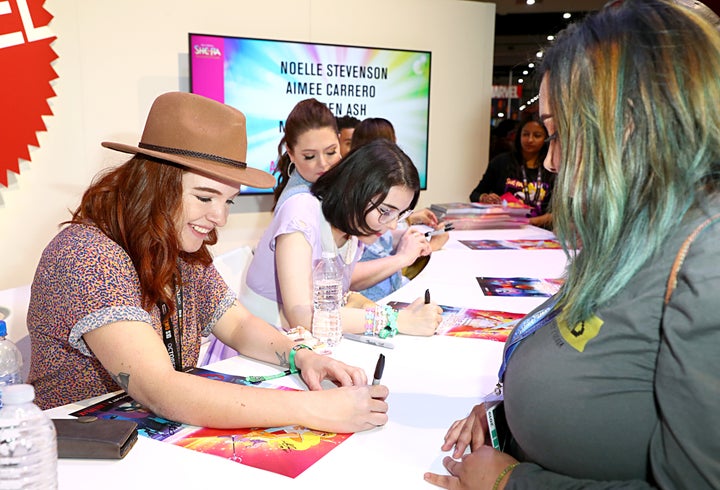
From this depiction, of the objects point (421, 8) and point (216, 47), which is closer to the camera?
point (216, 47)

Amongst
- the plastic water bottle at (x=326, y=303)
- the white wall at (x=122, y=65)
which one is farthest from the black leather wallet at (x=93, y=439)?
the white wall at (x=122, y=65)

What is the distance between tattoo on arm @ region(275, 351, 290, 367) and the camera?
1.71m

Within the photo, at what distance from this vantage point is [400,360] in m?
1.81

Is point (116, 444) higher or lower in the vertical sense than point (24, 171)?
lower

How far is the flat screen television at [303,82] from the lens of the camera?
4363 millimetres

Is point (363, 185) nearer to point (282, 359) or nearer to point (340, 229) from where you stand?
point (340, 229)

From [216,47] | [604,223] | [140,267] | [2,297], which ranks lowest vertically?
[2,297]

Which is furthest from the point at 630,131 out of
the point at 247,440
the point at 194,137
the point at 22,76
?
the point at 22,76

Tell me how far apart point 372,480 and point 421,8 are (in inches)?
193

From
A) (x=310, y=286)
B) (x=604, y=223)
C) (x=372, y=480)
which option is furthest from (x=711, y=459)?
(x=310, y=286)

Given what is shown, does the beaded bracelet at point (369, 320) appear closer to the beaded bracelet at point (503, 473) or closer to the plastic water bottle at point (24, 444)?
the beaded bracelet at point (503, 473)

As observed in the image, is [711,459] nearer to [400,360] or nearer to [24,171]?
[400,360]

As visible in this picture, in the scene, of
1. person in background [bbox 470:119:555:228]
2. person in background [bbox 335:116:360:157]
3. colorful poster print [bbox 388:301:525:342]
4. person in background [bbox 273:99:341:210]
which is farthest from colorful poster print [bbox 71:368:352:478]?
person in background [bbox 470:119:555:228]

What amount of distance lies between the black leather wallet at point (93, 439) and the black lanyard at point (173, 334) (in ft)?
1.29
